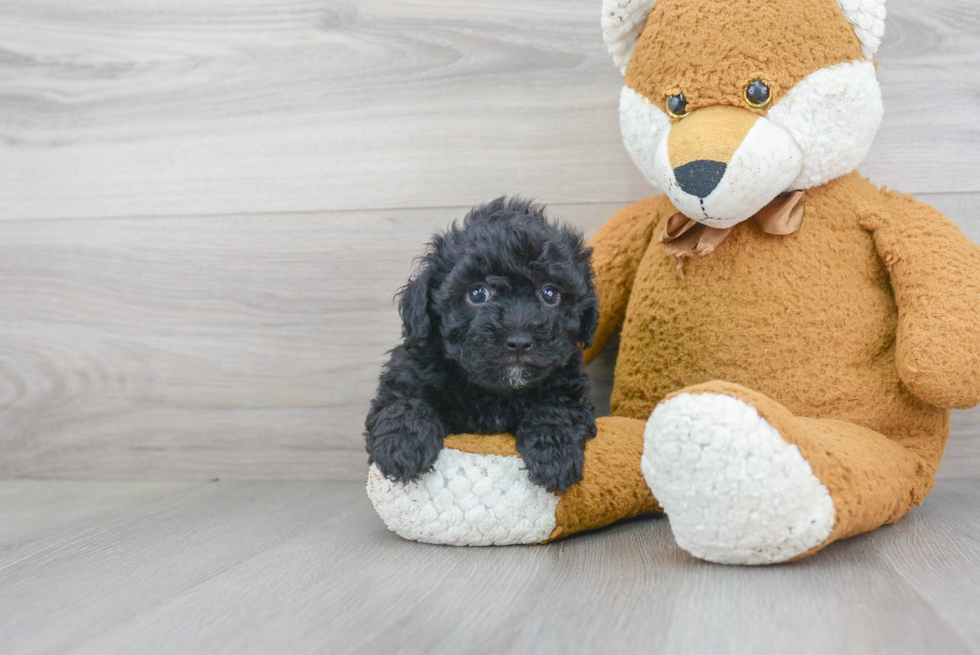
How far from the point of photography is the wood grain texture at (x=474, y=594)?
744 mm

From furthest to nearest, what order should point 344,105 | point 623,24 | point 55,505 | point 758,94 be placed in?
point 344,105 < point 55,505 < point 623,24 < point 758,94

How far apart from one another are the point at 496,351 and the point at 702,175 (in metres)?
0.37

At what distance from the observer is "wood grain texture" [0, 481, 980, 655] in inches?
29.3

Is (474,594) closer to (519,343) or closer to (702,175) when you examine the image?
(519,343)

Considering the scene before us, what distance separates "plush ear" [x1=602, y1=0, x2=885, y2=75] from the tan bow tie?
24 centimetres

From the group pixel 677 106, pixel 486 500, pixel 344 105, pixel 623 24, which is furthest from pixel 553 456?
pixel 344 105

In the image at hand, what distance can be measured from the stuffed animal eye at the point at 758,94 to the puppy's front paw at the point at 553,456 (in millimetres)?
531

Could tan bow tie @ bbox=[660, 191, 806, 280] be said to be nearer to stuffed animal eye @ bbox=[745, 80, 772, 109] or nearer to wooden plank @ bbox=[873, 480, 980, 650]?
stuffed animal eye @ bbox=[745, 80, 772, 109]

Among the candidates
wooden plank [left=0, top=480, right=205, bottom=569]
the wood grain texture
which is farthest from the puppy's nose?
wooden plank [left=0, top=480, right=205, bottom=569]

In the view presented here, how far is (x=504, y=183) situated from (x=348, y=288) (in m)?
0.39

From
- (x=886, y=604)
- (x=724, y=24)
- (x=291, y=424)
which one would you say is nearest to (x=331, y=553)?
(x=291, y=424)

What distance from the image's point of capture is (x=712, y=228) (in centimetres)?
119

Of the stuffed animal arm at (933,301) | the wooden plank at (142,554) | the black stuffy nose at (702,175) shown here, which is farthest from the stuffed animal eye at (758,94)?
the wooden plank at (142,554)

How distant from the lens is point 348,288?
160 centimetres
